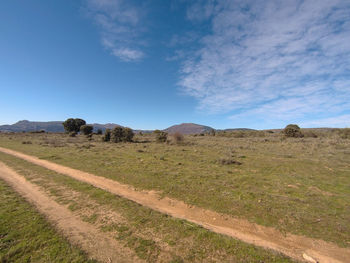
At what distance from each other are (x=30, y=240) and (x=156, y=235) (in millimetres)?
3806

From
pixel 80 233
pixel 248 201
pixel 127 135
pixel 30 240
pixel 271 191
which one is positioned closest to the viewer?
pixel 30 240

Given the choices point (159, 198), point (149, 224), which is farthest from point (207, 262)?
point (159, 198)

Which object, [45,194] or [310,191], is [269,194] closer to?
[310,191]

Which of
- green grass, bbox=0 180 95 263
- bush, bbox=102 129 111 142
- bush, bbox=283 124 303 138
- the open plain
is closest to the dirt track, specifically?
the open plain

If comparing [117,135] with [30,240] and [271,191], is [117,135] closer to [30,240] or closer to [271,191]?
[30,240]

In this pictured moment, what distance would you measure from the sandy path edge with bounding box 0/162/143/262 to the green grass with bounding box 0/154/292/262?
22 centimetres

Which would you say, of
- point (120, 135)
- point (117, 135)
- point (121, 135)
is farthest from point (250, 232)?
point (117, 135)

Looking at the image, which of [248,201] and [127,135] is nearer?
[248,201]

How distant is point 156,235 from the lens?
15.4ft

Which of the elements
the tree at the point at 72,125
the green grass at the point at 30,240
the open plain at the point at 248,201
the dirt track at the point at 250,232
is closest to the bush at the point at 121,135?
the open plain at the point at 248,201

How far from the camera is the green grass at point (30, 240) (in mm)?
3849

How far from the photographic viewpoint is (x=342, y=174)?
11258 millimetres

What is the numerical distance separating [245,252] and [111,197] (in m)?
6.22

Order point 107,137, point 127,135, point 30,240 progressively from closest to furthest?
point 30,240
point 127,135
point 107,137
